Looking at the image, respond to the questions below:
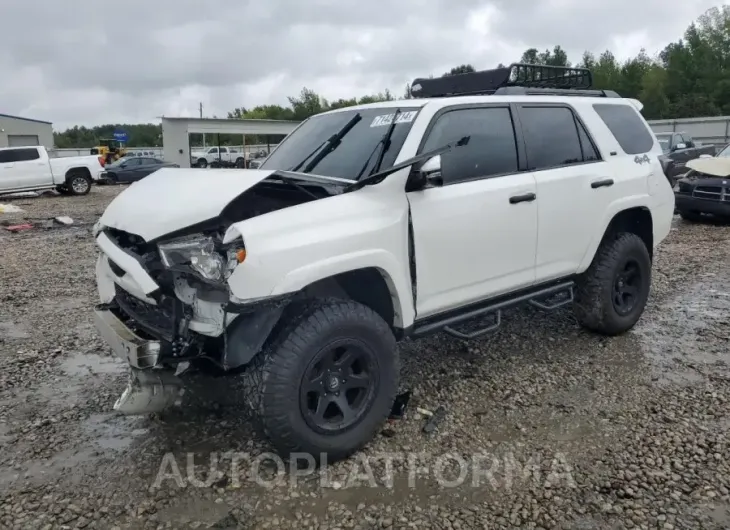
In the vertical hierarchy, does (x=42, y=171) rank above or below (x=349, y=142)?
above

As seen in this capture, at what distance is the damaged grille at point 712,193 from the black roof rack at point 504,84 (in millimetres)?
5831

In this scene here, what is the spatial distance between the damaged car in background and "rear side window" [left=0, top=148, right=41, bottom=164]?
18342mm

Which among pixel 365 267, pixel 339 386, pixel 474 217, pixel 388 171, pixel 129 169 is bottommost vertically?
pixel 339 386

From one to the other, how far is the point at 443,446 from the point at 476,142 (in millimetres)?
1914

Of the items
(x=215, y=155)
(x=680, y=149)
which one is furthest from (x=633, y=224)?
(x=215, y=155)

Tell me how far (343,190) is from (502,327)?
2.57 meters

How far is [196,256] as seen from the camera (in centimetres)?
299

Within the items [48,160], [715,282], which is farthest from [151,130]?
[715,282]

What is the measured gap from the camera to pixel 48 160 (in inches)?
778

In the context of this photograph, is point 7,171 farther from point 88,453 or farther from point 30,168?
point 88,453

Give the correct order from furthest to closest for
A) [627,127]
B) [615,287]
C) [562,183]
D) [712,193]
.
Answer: [712,193] < [627,127] < [615,287] < [562,183]

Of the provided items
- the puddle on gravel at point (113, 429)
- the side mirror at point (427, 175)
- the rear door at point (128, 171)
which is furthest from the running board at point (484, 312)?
the rear door at point (128, 171)

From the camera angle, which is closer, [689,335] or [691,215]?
[689,335]

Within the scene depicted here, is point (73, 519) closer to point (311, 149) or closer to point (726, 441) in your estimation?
point (311, 149)
